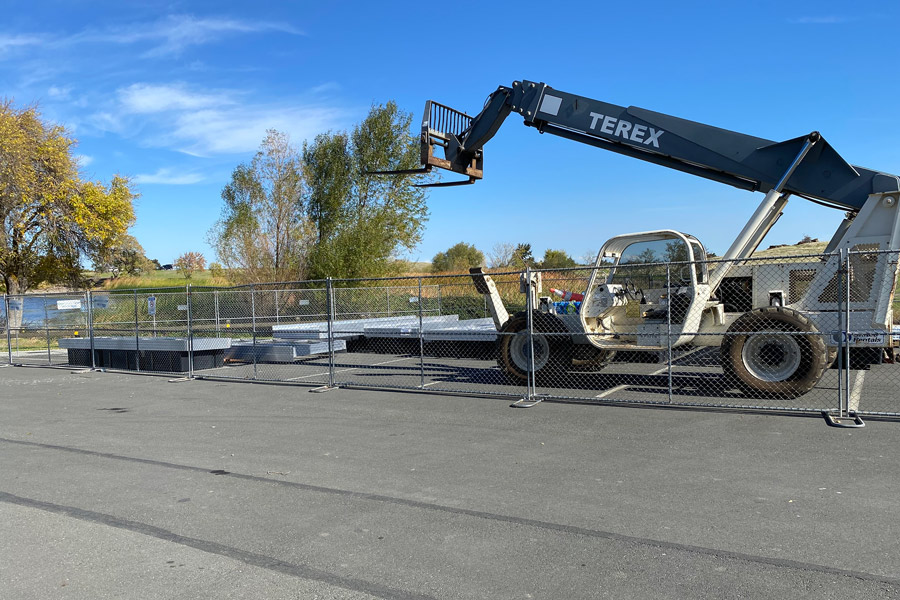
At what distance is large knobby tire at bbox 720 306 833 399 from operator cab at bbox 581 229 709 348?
85 centimetres

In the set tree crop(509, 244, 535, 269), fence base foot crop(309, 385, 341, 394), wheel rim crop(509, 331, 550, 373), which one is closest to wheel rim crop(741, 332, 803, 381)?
wheel rim crop(509, 331, 550, 373)

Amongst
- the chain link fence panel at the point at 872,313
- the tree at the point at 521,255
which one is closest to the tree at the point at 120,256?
the tree at the point at 521,255

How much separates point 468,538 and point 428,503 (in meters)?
0.85

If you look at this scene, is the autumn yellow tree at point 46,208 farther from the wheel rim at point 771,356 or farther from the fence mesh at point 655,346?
the wheel rim at point 771,356

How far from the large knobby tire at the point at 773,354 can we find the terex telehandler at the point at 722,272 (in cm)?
1

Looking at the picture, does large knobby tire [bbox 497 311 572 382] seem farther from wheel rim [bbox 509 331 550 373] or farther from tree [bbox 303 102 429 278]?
tree [bbox 303 102 429 278]

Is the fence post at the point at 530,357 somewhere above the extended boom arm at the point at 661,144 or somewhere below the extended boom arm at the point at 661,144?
below

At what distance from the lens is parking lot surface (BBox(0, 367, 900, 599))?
3984 millimetres

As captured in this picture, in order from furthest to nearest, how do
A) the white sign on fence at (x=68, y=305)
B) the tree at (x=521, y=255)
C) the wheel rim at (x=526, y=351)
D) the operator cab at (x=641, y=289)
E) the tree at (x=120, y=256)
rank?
the tree at (x=521, y=255) < the tree at (x=120, y=256) < the white sign on fence at (x=68, y=305) < the wheel rim at (x=526, y=351) < the operator cab at (x=641, y=289)

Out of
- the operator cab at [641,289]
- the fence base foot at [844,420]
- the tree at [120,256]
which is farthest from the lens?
the tree at [120,256]

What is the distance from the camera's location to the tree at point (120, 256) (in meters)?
31.7

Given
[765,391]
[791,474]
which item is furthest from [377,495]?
[765,391]

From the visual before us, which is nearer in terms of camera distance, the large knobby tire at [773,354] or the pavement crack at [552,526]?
the pavement crack at [552,526]

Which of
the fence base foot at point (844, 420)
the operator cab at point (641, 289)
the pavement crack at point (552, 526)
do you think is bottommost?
the pavement crack at point (552, 526)
